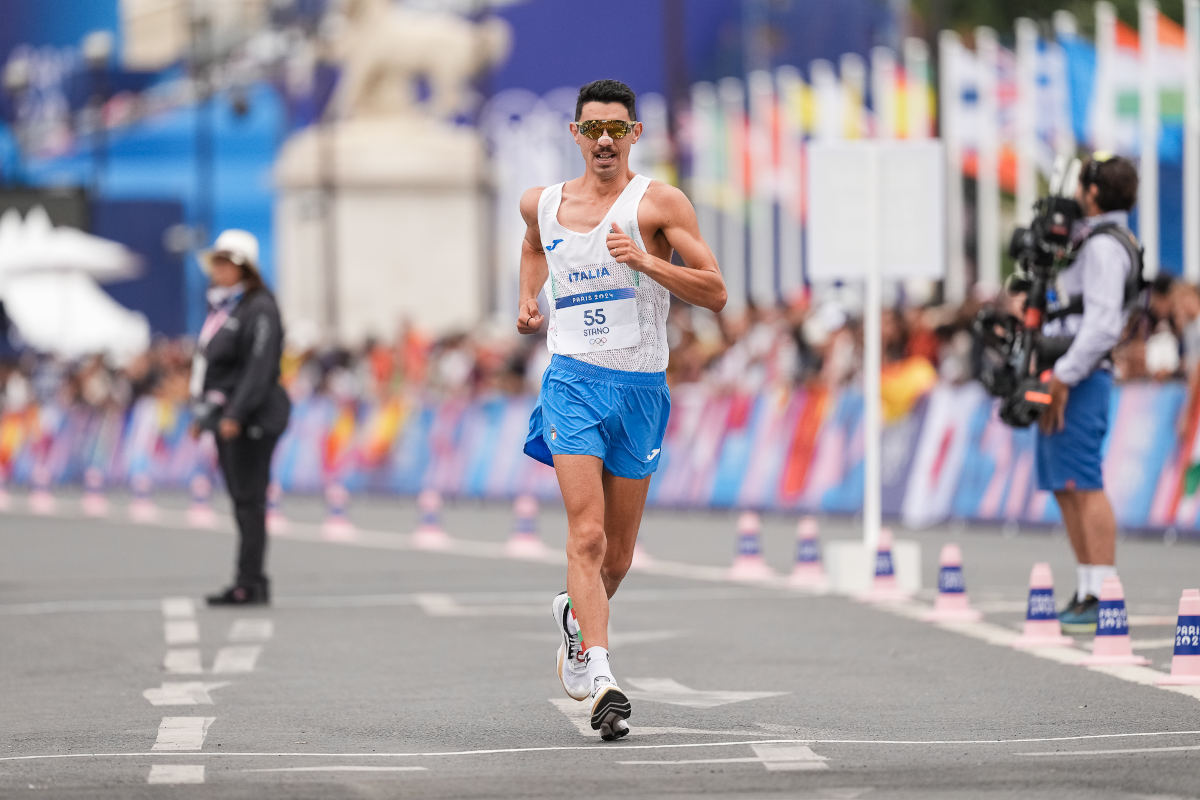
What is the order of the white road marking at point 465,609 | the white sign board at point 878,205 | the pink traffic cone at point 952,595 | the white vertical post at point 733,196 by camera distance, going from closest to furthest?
the pink traffic cone at point 952,595 → the white road marking at point 465,609 → the white sign board at point 878,205 → the white vertical post at point 733,196

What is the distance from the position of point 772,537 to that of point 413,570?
3.86 meters

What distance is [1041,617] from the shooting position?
11352 mm

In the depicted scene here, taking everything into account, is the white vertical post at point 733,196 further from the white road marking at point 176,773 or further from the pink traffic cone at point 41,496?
the white road marking at point 176,773

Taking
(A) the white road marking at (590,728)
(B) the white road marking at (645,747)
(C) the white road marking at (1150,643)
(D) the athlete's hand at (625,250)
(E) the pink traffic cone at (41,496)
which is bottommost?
(E) the pink traffic cone at (41,496)

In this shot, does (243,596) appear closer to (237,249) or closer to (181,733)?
(237,249)

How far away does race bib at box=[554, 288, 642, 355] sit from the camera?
8977 millimetres

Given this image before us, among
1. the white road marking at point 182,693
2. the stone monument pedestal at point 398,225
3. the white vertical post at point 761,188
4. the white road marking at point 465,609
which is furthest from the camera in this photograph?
the white vertical post at point 761,188

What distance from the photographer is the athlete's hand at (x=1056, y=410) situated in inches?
462

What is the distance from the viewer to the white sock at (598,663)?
8.53 metres

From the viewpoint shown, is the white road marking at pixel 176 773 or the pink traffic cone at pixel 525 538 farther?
the pink traffic cone at pixel 525 538

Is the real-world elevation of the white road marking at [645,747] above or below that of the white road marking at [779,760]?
below

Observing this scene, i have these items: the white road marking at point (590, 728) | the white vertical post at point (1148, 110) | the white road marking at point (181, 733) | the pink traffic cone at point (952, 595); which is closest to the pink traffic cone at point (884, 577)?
the pink traffic cone at point (952, 595)

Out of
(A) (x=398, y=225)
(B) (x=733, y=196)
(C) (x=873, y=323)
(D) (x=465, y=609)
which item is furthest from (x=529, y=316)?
(B) (x=733, y=196)

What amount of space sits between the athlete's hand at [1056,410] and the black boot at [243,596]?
4814mm
